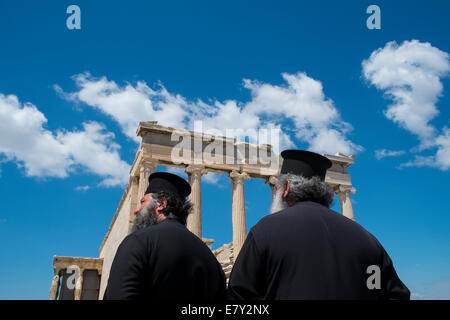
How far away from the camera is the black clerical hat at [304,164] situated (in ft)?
12.6

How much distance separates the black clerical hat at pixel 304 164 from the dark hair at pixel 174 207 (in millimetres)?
1353

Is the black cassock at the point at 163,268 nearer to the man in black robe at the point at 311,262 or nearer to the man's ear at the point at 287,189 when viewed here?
the man in black robe at the point at 311,262

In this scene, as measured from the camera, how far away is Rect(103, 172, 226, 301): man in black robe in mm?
3248

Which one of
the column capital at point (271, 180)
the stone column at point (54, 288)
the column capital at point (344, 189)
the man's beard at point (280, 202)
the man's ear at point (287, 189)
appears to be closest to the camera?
the man's ear at point (287, 189)

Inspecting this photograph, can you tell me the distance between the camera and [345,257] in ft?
9.99

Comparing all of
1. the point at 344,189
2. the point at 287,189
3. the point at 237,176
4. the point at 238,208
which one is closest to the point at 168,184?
the point at 287,189

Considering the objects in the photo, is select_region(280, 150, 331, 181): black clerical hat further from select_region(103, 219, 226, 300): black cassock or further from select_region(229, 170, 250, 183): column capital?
select_region(229, 170, 250, 183): column capital

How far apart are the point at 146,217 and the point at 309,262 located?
6.98 feet

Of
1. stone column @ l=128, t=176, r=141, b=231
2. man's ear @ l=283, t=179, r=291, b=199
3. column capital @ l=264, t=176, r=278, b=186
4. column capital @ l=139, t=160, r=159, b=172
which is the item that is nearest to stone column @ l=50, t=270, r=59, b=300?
stone column @ l=128, t=176, r=141, b=231

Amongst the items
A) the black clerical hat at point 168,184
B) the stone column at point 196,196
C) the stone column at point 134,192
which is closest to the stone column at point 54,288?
the stone column at point 134,192

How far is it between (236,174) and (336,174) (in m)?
9.04

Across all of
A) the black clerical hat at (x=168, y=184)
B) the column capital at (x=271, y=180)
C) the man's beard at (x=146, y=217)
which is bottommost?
the man's beard at (x=146, y=217)

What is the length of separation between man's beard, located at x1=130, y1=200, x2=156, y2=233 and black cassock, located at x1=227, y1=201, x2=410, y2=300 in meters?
1.49
